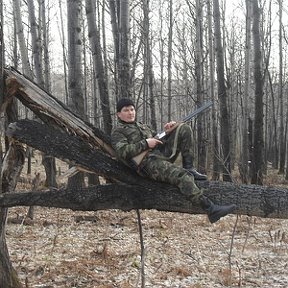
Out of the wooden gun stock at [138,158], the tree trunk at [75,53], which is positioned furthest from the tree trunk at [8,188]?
the tree trunk at [75,53]

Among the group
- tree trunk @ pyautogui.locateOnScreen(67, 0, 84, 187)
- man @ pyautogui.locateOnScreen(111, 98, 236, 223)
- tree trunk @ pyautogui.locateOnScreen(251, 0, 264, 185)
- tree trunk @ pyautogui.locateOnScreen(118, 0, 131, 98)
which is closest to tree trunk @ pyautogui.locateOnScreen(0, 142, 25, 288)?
man @ pyautogui.locateOnScreen(111, 98, 236, 223)

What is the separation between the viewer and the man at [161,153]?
11.5 ft

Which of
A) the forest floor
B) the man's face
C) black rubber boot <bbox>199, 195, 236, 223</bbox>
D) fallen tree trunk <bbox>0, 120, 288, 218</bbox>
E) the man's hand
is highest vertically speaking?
the man's face

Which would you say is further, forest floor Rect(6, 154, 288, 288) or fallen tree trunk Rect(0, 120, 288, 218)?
forest floor Rect(6, 154, 288, 288)

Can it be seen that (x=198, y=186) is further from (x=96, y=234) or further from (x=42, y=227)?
(x=42, y=227)

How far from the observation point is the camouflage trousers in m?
3.50

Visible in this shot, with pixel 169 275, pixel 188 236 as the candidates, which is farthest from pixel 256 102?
pixel 169 275

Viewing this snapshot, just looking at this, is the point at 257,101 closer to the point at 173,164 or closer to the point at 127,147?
the point at 173,164

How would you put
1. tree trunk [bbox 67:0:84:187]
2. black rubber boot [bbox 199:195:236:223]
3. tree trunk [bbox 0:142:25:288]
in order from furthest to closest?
tree trunk [bbox 67:0:84:187], tree trunk [bbox 0:142:25:288], black rubber boot [bbox 199:195:236:223]

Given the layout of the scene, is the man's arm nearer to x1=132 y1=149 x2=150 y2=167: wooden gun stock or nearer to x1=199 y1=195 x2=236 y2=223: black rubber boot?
x1=132 y1=149 x2=150 y2=167: wooden gun stock

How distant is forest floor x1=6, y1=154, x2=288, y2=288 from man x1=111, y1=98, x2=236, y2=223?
1193 mm

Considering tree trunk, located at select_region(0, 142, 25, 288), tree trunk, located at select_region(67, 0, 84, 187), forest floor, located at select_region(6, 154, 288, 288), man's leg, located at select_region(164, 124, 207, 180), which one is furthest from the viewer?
tree trunk, located at select_region(67, 0, 84, 187)

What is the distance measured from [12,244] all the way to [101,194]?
3493 mm

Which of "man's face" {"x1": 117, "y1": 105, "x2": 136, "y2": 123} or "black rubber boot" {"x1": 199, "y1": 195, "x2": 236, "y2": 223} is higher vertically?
"man's face" {"x1": 117, "y1": 105, "x2": 136, "y2": 123}
